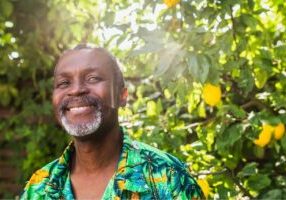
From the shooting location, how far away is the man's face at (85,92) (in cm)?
183

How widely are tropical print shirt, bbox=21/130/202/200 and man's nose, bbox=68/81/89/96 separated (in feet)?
0.71

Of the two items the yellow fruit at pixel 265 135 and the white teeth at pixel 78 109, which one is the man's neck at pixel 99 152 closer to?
the white teeth at pixel 78 109

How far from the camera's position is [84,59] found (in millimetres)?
1881

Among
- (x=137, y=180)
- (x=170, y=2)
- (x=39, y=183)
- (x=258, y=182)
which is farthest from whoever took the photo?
(x=258, y=182)

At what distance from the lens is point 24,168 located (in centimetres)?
412

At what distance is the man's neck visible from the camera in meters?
1.89

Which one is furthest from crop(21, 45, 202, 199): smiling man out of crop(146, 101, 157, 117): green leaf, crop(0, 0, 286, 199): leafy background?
crop(146, 101, 157, 117): green leaf

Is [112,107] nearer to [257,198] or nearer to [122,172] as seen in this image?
[122,172]

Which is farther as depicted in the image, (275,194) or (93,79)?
(275,194)

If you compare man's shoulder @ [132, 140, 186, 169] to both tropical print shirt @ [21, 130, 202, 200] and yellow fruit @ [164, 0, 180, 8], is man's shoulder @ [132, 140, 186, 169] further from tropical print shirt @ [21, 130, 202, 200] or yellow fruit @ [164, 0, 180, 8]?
yellow fruit @ [164, 0, 180, 8]

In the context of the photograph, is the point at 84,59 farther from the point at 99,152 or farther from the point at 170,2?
the point at 170,2

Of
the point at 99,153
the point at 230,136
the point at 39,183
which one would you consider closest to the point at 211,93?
the point at 230,136

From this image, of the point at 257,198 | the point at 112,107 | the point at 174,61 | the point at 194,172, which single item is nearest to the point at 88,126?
the point at 112,107

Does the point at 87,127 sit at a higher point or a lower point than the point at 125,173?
higher
